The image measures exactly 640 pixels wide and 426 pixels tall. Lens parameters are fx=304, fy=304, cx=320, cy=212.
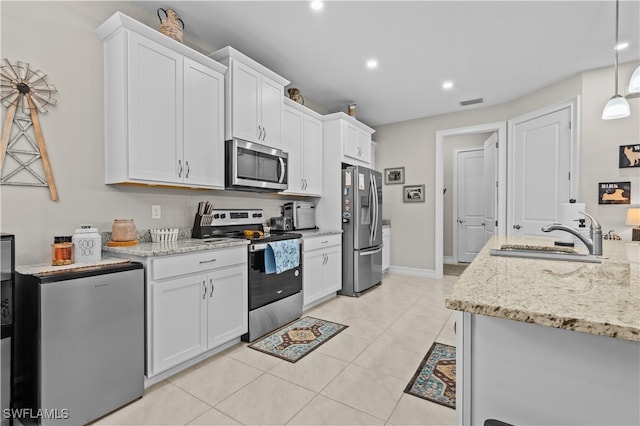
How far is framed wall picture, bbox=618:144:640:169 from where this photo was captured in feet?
10.5

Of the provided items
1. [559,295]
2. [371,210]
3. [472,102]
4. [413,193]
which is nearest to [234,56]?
[371,210]

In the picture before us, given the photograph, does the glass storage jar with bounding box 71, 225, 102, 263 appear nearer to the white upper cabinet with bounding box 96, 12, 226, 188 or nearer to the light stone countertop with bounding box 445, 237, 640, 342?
the white upper cabinet with bounding box 96, 12, 226, 188

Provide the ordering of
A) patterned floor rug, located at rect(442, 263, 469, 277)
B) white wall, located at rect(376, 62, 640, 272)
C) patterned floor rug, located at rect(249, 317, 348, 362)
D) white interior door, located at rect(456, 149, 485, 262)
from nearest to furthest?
patterned floor rug, located at rect(249, 317, 348, 362) → white wall, located at rect(376, 62, 640, 272) → patterned floor rug, located at rect(442, 263, 469, 277) → white interior door, located at rect(456, 149, 485, 262)

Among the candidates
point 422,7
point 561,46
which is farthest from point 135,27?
point 561,46

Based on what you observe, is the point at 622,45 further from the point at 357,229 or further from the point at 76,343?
the point at 76,343

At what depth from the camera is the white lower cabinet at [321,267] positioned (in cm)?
340

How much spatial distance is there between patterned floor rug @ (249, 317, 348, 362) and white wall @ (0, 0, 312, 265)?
144 cm

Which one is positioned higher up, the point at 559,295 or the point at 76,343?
the point at 559,295

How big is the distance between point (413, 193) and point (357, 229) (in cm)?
174

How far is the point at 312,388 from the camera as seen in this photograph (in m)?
1.97

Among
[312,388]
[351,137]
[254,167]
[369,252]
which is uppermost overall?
[351,137]

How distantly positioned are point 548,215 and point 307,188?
3070 millimetres

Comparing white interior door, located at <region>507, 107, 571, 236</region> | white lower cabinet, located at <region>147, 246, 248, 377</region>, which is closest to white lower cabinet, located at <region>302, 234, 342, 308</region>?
white lower cabinet, located at <region>147, 246, 248, 377</region>

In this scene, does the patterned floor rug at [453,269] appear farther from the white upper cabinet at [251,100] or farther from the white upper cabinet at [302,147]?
the white upper cabinet at [251,100]
